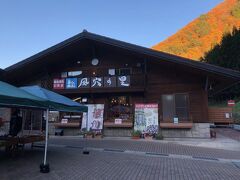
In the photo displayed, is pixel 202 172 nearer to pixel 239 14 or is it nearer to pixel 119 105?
pixel 119 105

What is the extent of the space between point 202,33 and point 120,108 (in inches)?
1966

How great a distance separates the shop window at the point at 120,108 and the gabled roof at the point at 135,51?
3374 mm

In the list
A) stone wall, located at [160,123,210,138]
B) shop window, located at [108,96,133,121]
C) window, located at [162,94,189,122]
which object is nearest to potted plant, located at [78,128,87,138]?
shop window, located at [108,96,133,121]

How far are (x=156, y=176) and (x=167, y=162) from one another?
190cm

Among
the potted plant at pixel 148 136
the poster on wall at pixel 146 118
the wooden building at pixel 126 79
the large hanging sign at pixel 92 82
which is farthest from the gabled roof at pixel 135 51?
the potted plant at pixel 148 136

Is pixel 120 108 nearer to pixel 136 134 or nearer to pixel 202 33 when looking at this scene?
pixel 136 134

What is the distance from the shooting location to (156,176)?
6.08 m

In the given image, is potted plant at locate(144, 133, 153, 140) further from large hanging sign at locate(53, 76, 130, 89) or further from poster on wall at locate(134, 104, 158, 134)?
large hanging sign at locate(53, 76, 130, 89)

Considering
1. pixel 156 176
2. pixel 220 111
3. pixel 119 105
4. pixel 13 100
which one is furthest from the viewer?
pixel 220 111

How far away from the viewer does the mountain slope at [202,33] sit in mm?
53128

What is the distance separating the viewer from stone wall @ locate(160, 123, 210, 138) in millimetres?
13711

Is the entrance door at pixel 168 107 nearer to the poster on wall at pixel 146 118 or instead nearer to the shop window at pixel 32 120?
the poster on wall at pixel 146 118

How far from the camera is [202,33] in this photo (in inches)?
2308

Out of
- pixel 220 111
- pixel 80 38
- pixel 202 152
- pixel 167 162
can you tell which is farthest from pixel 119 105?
pixel 220 111
